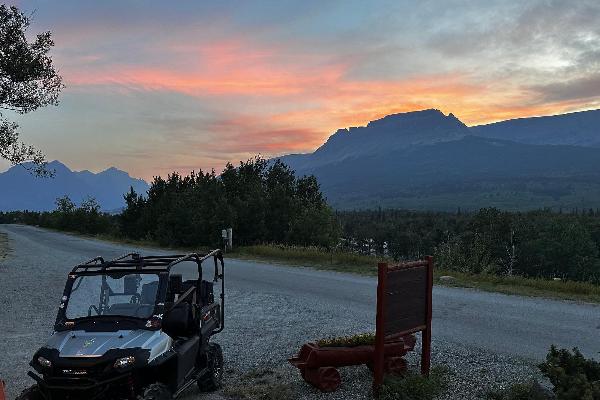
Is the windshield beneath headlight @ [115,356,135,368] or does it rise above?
above

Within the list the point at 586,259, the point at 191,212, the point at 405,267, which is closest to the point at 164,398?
the point at 405,267

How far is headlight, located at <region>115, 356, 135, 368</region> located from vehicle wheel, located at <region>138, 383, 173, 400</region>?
13.5 inches

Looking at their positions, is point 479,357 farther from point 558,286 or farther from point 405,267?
point 558,286

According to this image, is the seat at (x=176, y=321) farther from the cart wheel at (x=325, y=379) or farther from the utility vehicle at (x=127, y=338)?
the cart wheel at (x=325, y=379)

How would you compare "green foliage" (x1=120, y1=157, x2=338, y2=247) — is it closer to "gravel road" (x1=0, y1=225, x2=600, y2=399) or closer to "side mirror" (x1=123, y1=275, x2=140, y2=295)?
"gravel road" (x1=0, y1=225, x2=600, y2=399)

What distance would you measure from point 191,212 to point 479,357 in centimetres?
2794

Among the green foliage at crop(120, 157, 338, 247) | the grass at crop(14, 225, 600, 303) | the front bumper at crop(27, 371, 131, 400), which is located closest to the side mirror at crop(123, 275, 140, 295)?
the front bumper at crop(27, 371, 131, 400)

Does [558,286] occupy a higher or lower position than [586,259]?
higher

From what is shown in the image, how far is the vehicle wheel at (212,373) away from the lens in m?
7.38

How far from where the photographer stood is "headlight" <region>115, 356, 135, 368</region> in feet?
18.0

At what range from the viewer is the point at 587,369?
5750 millimetres

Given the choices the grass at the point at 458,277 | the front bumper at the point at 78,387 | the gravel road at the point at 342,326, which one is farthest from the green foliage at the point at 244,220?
the front bumper at the point at 78,387

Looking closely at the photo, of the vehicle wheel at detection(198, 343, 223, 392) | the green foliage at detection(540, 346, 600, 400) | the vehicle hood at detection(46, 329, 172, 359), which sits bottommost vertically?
the vehicle wheel at detection(198, 343, 223, 392)

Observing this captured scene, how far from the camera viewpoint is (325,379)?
23.8ft
